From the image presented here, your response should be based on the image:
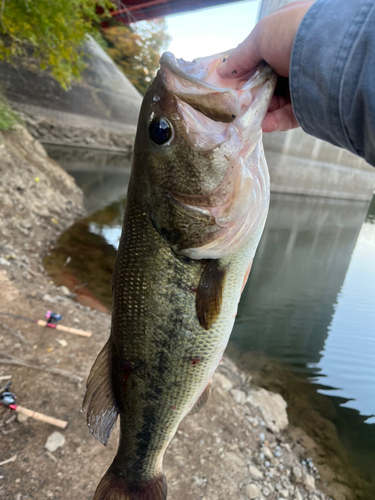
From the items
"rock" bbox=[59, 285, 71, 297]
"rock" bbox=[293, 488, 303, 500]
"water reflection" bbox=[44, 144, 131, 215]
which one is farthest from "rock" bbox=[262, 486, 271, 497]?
"water reflection" bbox=[44, 144, 131, 215]

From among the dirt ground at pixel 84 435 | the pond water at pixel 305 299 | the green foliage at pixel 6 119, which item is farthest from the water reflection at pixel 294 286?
the green foliage at pixel 6 119

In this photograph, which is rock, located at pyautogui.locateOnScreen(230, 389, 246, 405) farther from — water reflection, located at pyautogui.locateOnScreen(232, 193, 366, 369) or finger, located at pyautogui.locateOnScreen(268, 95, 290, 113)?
finger, located at pyautogui.locateOnScreen(268, 95, 290, 113)

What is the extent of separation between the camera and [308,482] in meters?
3.20

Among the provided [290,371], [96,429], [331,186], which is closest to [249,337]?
[290,371]

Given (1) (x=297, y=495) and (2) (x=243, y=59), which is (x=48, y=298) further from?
(2) (x=243, y=59)

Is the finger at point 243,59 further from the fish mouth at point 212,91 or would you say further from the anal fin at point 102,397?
the anal fin at point 102,397

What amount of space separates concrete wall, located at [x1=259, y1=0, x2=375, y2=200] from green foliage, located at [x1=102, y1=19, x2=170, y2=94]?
17.7 metres

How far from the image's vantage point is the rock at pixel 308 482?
3.15 m

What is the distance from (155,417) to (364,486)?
3.33m

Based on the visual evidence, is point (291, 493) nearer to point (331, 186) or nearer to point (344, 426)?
point (344, 426)

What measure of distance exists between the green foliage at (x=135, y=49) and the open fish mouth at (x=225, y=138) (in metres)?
34.6

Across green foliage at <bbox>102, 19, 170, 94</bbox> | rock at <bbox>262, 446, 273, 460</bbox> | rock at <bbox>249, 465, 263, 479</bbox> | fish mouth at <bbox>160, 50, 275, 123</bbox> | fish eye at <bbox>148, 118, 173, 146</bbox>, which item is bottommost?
rock at <bbox>262, 446, 273, 460</bbox>

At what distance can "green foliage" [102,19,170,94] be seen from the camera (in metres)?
30.4

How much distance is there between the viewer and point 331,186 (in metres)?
25.8
